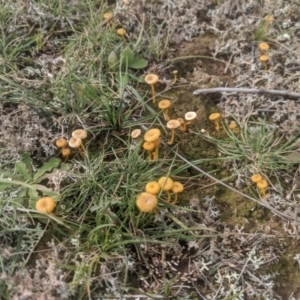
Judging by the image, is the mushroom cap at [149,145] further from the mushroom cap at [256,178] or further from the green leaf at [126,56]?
the green leaf at [126,56]

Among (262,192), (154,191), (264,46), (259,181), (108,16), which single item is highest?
(108,16)

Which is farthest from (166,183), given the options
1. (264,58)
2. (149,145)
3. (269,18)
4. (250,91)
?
(269,18)

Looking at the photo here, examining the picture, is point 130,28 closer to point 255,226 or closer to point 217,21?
point 217,21

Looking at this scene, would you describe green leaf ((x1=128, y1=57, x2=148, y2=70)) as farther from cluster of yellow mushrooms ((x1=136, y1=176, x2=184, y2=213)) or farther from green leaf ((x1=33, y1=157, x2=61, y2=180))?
cluster of yellow mushrooms ((x1=136, y1=176, x2=184, y2=213))

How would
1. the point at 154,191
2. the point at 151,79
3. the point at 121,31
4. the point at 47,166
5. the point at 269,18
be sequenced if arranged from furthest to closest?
the point at 269,18 → the point at 121,31 → the point at 151,79 → the point at 47,166 → the point at 154,191

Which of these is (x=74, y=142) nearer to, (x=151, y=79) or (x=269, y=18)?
(x=151, y=79)

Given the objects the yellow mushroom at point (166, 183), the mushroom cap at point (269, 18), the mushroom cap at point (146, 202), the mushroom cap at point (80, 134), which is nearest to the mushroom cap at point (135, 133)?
the mushroom cap at point (80, 134)

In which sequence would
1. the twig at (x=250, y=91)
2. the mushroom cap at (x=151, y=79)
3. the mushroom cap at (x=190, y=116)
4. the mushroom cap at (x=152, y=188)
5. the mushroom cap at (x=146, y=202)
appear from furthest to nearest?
1. the twig at (x=250, y=91)
2. the mushroom cap at (x=151, y=79)
3. the mushroom cap at (x=190, y=116)
4. the mushroom cap at (x=152, y=188)
5. the mushroom cap at (x=146, y=202)
